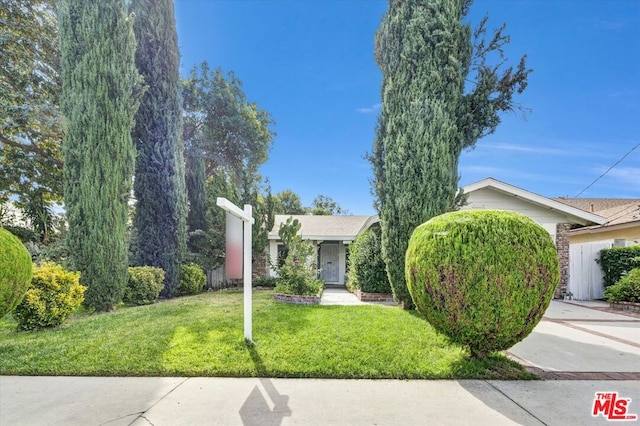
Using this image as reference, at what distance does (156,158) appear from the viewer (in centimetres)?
1134

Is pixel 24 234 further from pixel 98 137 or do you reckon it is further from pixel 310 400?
pixel 310 400

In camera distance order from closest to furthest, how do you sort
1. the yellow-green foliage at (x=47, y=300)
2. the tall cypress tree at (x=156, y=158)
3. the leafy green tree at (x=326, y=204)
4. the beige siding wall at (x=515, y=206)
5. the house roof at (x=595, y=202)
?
1. the yellow-green foliage at (x=47, y=300)
2. the tall cypress tree at (x=156, y=158)
3. the beige siding wall at (x=515, y=206)
4. the house roof at (x=595, y=202)
5. the leafy green tree at (x=326, y=204)

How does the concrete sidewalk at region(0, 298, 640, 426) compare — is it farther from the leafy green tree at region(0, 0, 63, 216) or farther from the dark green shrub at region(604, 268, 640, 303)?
the leafy green tree at region(0, 0, 63, 216)

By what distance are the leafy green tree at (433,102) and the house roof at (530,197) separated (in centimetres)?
363

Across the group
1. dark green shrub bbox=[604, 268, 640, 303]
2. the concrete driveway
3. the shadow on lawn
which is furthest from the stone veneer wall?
the shadow on lawn

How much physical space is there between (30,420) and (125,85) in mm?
8530

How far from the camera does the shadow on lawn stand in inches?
116

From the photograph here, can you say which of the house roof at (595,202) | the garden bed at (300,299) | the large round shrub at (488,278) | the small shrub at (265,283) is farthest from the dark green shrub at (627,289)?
the house roof at (595,202)

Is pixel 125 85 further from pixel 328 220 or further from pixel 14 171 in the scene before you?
pixel 328 220

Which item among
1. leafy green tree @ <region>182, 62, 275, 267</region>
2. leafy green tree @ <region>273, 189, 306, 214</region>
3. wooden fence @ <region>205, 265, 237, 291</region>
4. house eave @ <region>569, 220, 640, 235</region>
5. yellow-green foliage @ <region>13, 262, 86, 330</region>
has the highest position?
leafy green tree @ <region>182, 62, 275, 267</region>

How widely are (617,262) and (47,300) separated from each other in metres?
16.1

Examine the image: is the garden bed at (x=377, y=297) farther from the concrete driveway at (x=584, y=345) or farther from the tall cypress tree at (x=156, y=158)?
the tall cypress tree at (x=156, y=158)

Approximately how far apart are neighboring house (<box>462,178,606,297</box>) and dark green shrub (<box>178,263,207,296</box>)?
10.4m

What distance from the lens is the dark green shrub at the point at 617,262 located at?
10.4 m
